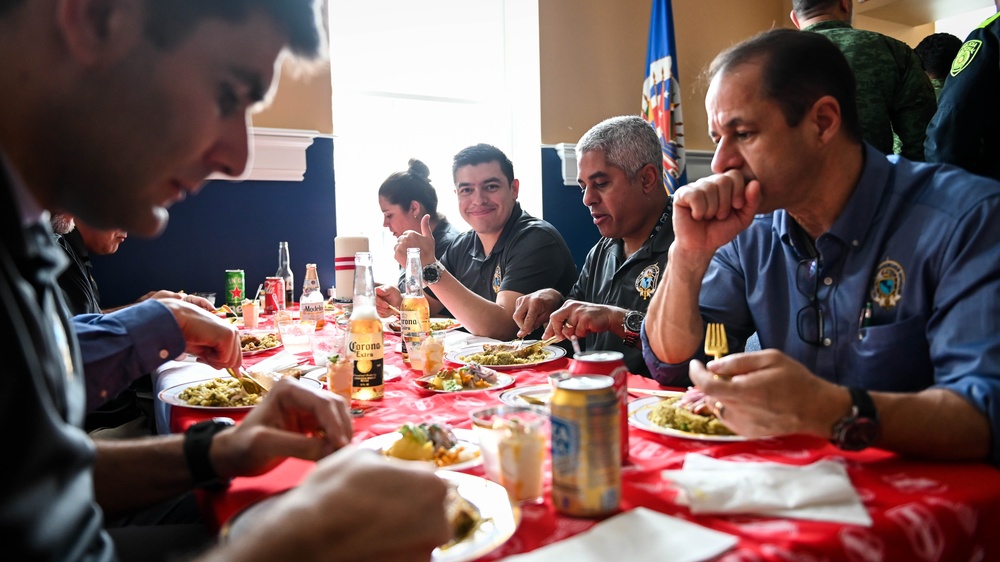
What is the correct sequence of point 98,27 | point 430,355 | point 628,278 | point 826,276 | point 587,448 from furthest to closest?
1. point 628,278
2. point 430,355
3. point 826,276
4. point 587,448
5. point 98,27

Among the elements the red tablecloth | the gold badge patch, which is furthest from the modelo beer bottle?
the gold badge patch

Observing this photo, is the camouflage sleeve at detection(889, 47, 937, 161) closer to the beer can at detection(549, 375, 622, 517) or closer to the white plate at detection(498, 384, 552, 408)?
the white plate at detection(498, 384, 552, 408)

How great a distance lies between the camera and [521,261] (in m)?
2.61

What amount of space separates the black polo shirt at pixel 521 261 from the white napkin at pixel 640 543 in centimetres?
184

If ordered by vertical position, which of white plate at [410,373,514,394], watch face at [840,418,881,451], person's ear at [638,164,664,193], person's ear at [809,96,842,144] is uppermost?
person's ear at [809,96,842,144]

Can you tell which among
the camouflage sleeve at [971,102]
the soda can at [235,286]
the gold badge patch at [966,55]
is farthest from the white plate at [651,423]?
the soda can at [235,286]

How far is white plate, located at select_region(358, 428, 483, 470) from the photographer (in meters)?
0.93

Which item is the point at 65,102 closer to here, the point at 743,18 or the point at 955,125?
the point at 955,125

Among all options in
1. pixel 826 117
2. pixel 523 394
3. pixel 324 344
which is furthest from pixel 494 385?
pixel 826 117

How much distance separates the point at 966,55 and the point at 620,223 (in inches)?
50.4

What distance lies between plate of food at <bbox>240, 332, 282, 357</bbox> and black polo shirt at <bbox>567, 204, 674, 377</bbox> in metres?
1.04

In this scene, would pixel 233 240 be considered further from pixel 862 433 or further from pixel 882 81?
pixel 862 433

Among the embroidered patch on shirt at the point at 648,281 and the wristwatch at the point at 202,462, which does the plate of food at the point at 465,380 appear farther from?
the embroidered patch on shirt at the point at 648,281

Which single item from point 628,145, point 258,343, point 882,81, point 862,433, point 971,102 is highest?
point 882,81
